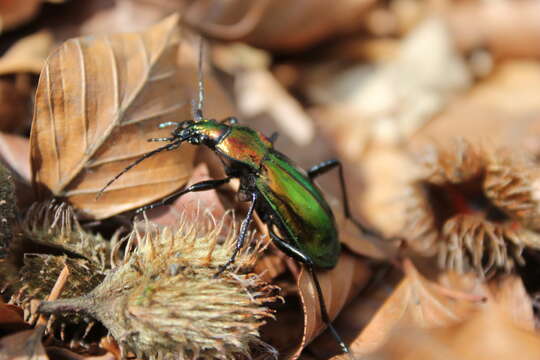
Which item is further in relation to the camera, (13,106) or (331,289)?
(13,106)

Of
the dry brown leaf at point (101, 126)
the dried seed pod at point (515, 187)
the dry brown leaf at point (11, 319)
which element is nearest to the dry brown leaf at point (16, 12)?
the dry brown leaf at point (101, 126)

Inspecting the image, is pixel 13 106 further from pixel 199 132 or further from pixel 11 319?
pixel 11 319

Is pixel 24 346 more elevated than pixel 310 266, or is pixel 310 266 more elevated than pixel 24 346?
pixel 310 266

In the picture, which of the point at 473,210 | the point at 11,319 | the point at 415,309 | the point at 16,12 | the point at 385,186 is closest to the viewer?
A: the point at 11,319

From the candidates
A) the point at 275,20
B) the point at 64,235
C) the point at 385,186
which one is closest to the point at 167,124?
the point at 64,235

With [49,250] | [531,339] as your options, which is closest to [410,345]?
[531,339]

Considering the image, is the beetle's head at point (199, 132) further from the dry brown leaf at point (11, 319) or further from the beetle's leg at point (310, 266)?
the dry brown leaf at point (11, 319)

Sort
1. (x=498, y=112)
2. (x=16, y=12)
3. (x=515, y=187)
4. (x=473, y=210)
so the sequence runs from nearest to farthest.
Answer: (x=515, y=187), (x=473, y=210), (x=16, y=12), (x=498, y=112)
